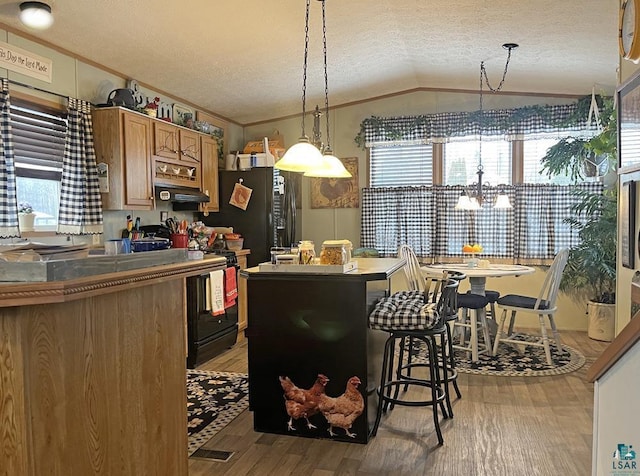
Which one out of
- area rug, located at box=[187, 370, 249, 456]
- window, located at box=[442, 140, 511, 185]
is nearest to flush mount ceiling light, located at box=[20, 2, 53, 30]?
area rug, located at box=[187, 370, 249, 456]

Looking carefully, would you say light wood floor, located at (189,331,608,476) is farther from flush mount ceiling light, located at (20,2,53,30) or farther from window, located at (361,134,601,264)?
flush mount ceiling light, located at (20,2,53,30)

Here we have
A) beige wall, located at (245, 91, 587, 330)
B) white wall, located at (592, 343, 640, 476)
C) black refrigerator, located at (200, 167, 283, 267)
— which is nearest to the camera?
white wall, located at (592, 343, 640, 476)

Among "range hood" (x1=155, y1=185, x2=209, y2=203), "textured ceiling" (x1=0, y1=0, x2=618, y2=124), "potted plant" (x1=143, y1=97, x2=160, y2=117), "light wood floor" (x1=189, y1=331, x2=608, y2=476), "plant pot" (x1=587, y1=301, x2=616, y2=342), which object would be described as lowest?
"light wood floor" (x1=189, y1=331, x2=608, y2=476)

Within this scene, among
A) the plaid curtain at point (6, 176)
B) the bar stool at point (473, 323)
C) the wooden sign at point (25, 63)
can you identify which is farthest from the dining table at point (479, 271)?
the wooden sign at point (25, 63)

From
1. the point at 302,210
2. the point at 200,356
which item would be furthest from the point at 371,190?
the point at 200,356

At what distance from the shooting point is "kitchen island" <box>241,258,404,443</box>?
286 centimetres

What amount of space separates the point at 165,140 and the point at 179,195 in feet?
1.64

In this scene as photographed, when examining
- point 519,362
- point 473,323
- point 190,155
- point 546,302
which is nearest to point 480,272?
point 473,323

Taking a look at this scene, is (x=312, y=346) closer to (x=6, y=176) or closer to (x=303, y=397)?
(x=303, y=397)

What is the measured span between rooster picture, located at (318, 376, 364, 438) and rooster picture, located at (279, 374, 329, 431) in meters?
0.04

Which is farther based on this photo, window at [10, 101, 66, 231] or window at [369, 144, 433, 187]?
window at [369, 144, 433, 187]

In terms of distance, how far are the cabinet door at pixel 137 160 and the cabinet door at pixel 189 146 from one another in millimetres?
519

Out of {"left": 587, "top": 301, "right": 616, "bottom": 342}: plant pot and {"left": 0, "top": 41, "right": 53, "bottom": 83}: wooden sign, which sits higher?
{"left": 0, "top": 41, "right": 53, "bottom": 83}: wooden sign

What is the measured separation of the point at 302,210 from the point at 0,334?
5.36 meters
